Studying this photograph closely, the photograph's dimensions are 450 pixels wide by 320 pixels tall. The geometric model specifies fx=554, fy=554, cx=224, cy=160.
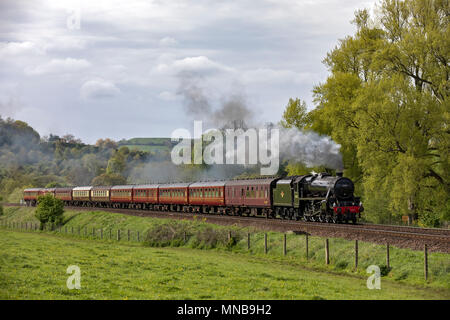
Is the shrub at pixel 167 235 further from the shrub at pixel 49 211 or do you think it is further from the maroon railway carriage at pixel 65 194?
the maroon railway carriage at pixel 65 194

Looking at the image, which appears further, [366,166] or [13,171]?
[13,171]

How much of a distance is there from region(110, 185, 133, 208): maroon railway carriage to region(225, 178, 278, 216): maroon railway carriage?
24.6 m

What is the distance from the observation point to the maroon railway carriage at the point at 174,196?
58.8 m

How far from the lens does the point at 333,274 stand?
78.9 ft

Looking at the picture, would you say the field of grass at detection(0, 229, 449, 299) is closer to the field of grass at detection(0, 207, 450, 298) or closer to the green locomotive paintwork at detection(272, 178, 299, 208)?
the field of grass at detection(0, 207, 450, 298)

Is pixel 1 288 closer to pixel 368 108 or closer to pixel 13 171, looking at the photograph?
pixel 368 108

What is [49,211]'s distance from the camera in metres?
64.3

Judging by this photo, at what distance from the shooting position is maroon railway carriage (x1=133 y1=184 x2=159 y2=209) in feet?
215

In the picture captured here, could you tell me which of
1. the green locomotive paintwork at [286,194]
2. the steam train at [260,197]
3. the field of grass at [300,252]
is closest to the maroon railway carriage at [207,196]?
the steam train at [260,197]

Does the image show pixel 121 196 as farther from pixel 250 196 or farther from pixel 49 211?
pixel 250 196

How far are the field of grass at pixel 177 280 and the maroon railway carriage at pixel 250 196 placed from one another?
15.5 metres
